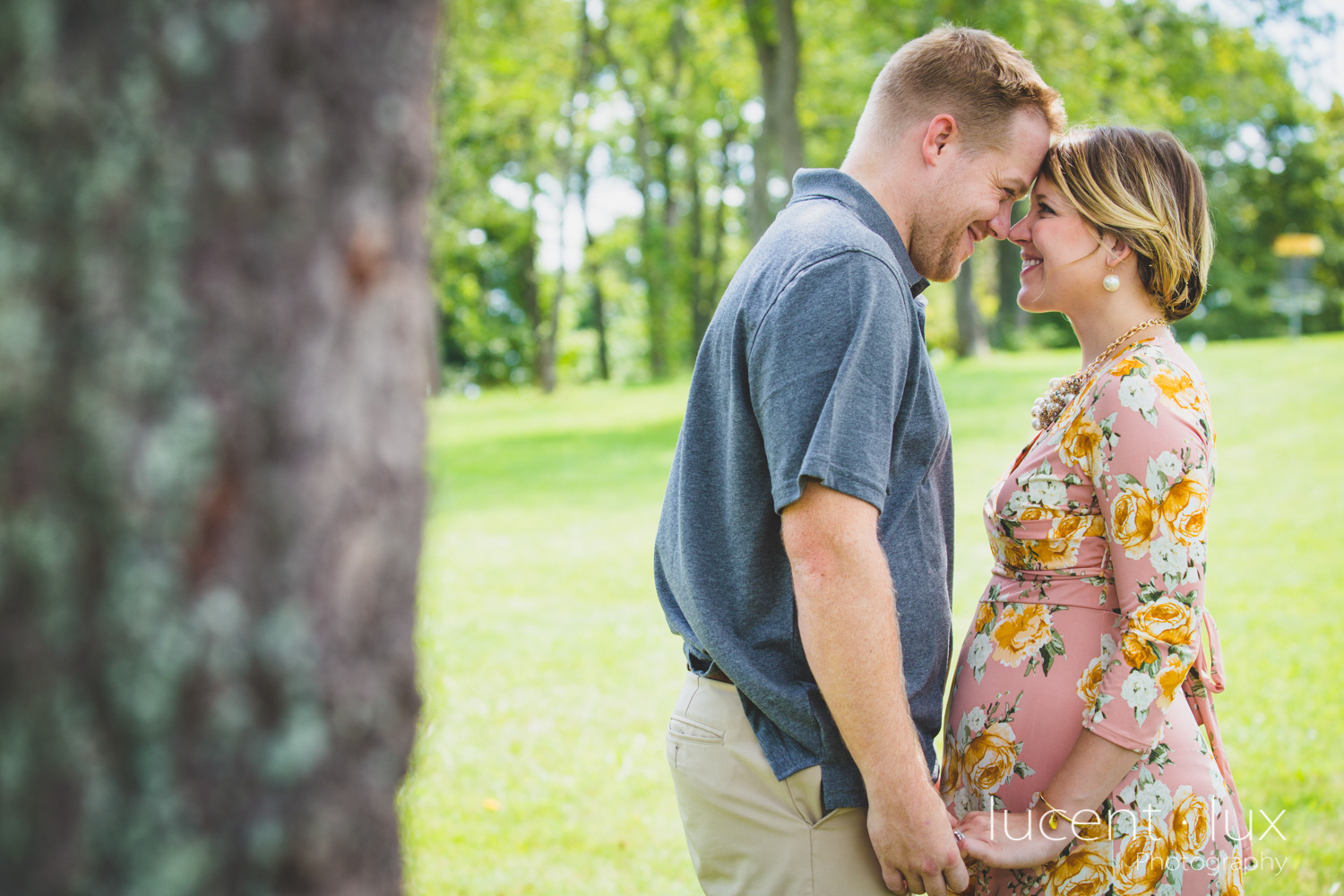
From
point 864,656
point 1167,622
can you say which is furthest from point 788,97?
point 864,656

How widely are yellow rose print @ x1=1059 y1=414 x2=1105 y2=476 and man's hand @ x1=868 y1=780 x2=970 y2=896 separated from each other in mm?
829

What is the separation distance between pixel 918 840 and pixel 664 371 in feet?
122

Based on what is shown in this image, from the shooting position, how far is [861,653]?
1.93 metres

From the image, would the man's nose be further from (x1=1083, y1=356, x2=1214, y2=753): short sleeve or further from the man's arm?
the man's arm

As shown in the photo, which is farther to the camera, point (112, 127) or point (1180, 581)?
point (1180, 581)

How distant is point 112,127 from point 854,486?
4.51 feet

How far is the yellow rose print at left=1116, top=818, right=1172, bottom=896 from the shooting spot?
7.36ft

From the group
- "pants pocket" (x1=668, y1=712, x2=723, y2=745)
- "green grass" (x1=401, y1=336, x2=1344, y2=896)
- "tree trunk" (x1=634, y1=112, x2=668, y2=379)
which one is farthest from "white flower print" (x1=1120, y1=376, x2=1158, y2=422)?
"tree trunk" (x1=634, y1=112, x2=668, y2=379)

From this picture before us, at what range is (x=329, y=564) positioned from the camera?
0.92m

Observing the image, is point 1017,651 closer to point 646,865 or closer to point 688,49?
point 646,865

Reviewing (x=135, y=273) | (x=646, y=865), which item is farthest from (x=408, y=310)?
(x=646, y=865)

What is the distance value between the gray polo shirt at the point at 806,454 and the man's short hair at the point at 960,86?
0.24m

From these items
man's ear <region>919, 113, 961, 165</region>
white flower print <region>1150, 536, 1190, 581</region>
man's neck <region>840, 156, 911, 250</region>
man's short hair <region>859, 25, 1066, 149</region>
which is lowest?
white flower print <region>1150, 536, 1190, 581</region>

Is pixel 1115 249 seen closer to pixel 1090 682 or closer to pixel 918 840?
pixel 1090 682
